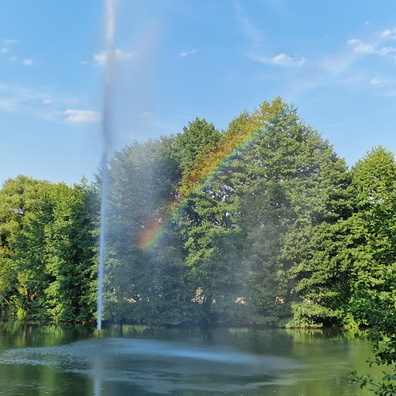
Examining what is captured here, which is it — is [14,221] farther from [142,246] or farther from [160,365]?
[160,365]

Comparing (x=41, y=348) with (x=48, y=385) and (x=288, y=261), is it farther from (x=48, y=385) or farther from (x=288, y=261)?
(x=288, y=261)

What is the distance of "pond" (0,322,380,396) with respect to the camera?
1534 centimetres

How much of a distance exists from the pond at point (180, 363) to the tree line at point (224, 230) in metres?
4.25

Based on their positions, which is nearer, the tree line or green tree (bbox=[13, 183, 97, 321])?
the tree line

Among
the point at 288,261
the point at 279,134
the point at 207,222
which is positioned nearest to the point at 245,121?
the point at 279,134

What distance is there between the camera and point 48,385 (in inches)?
608

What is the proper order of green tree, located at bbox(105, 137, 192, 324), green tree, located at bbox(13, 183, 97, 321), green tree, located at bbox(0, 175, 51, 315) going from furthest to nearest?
green tree, located at bbox(0, 175, 51, 315), green tree, located at bbox(13, 183, 97, 321), green tree, located at bbox(105, 137, 192, 324)

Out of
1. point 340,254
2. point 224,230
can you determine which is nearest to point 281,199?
point 224,230

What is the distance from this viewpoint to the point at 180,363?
2019 centimetres

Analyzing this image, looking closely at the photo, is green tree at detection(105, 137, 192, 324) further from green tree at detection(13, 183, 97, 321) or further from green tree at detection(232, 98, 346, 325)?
green tree at detection(232, 98, 346, 325)

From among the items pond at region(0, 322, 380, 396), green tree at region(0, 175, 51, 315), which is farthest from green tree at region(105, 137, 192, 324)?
green tree at region(0, 175, 51, 315)

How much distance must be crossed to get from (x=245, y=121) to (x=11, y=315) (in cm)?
2822

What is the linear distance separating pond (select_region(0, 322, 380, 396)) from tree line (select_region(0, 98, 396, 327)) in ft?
13.9

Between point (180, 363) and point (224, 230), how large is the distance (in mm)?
18163
